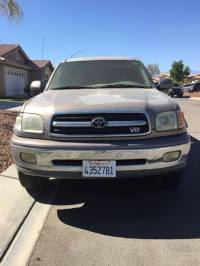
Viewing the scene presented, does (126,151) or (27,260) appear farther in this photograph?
(126,151)

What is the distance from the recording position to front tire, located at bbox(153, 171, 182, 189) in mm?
5203

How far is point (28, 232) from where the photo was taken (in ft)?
13.8

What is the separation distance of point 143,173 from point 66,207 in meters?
1.12

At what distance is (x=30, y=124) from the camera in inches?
179

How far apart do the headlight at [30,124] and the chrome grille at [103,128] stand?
0.17 m

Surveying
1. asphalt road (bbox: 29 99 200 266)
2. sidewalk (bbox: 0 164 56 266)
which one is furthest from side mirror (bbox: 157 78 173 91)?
sidewalk (bbox: 0 164 56 266)

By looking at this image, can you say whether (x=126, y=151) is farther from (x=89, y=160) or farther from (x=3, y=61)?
(x=3, y=61)

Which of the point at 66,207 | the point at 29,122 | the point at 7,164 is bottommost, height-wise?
the point at 7,164

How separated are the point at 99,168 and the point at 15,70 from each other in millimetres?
35063

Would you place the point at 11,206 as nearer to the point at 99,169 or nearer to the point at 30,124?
the point at 30,124

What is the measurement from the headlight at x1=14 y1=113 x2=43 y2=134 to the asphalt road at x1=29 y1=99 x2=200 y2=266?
996mm

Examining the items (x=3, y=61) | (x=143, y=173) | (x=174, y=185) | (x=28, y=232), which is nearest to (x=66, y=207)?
(x=28, y=232)

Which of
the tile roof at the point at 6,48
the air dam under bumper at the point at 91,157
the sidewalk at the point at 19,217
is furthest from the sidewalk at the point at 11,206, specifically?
the tile roof at the point at 6,48

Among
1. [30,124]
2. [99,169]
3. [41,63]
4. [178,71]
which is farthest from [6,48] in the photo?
[178,71]
